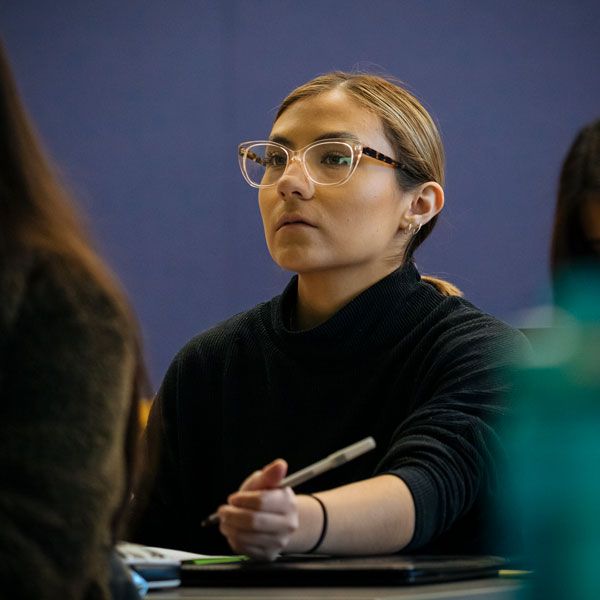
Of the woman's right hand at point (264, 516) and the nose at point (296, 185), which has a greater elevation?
the nose at point (296, 185)

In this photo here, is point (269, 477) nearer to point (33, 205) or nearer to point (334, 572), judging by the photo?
point (334, 572)

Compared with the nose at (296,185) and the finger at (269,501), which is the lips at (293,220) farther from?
the finger at (269,501)

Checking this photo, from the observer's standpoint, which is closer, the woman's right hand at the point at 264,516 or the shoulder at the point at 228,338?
the woman's right hand at the point at 264,516

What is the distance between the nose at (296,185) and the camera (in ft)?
4.82

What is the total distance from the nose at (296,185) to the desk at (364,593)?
723 mm

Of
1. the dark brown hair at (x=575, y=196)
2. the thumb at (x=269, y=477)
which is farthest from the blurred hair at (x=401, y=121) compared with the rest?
the thumb at (x=269, y=477)

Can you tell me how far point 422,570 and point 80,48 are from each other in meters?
2.51

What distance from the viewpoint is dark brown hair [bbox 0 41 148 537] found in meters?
0.60

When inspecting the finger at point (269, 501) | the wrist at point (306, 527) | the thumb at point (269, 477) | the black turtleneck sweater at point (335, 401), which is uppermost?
the black turtleneck sweater at point (335, 401)

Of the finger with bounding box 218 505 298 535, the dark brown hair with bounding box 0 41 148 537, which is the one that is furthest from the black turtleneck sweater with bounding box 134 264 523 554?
the dark brown hair with bounding box 0 41 148 537

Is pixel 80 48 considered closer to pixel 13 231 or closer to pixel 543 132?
pixel 543 132

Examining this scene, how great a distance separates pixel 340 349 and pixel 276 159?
35 centimetres

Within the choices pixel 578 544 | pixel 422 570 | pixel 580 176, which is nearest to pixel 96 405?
pixel 578 544

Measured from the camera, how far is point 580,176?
3.20ft
